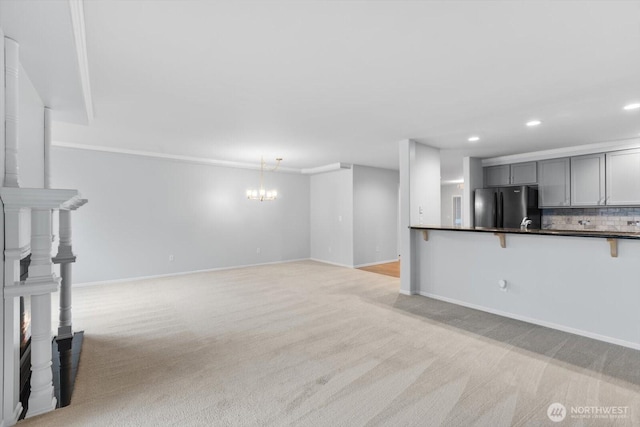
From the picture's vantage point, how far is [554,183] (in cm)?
549

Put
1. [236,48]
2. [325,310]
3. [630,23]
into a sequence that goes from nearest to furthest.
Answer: [630,23] → [236,48] → [325,310]

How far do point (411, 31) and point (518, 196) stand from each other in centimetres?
490

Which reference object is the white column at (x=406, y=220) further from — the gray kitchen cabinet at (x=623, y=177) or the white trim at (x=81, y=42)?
the white trim at (x=81, y=42)

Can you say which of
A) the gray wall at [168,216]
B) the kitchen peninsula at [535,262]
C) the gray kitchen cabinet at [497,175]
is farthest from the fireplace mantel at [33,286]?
the gray kitchen cabinet at [497,175]

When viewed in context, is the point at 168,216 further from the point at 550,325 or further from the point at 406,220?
the point at 550,325

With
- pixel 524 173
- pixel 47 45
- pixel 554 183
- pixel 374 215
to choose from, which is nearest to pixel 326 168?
pixel 374 215

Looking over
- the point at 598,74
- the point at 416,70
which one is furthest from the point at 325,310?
the point at 598,74

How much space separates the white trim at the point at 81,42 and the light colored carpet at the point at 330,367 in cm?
246

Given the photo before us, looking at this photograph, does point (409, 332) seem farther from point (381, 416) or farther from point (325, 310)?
point (381, 416)

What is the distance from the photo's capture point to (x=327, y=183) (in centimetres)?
783

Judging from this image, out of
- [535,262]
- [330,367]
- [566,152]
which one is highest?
[566,152]

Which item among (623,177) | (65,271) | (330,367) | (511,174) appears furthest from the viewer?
(511,174)

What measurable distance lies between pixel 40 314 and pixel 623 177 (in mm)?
7476

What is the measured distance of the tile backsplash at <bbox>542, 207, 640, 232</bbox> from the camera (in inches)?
195
